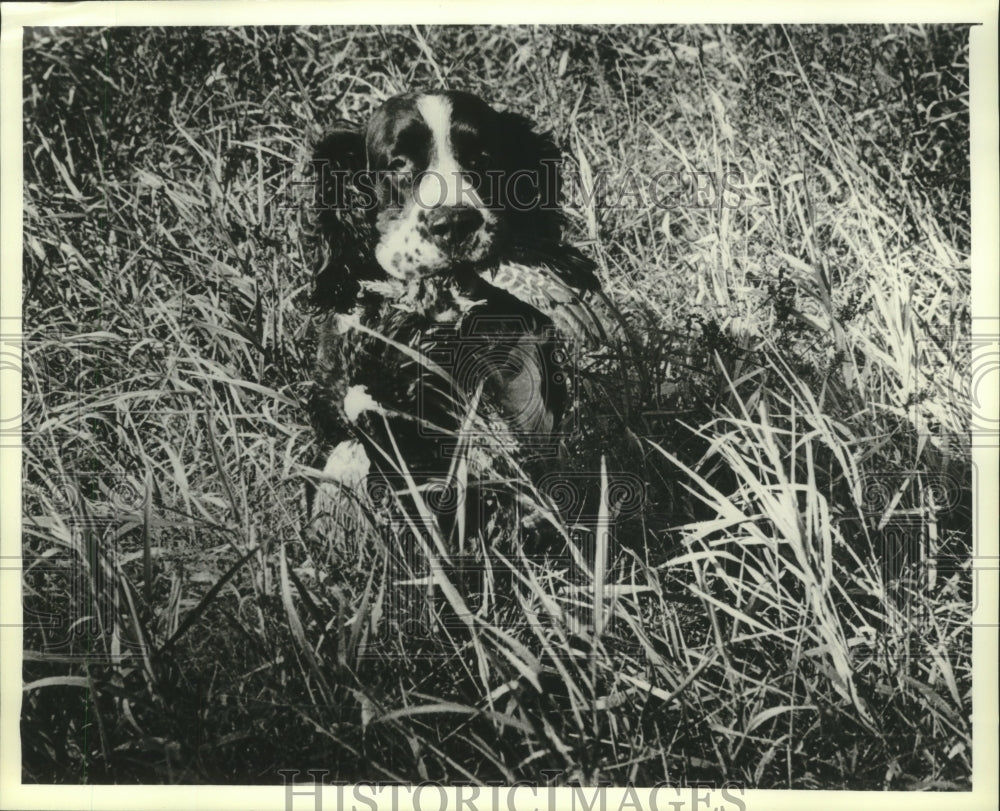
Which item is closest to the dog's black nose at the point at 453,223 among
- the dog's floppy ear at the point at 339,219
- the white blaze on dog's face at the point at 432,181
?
the white blaze on dog's face at the point at 432,181

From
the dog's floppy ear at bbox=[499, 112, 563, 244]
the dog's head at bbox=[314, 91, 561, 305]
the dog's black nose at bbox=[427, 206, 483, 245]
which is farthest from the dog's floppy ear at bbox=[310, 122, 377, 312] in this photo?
the dog's floppy ear at bbox=[499, 112, 563, 244]

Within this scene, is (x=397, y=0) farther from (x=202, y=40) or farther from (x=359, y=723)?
(x=359, y=723)

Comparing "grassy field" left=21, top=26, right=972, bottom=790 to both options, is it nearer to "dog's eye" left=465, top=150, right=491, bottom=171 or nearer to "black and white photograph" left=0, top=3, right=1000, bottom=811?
"black and white photograph" left=0, top=3, right=1000, bottom=811

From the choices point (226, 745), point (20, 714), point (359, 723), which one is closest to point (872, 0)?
point (359, 723)

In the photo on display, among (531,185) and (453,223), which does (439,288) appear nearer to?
(453,223)

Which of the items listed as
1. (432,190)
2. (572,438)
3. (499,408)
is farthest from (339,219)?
(572,438)

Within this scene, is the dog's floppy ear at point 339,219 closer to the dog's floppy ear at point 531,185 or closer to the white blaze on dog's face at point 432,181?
the white blaze on dog's face at point 432,181

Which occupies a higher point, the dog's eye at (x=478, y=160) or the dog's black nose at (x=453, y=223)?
the dog's eye at (x=478, y=160)
